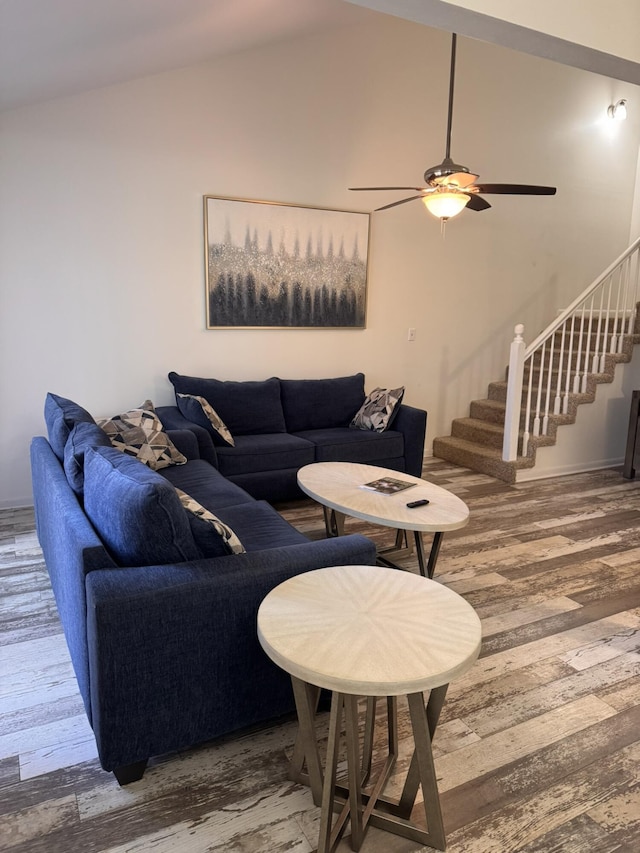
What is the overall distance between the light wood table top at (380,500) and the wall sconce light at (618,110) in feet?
17.3

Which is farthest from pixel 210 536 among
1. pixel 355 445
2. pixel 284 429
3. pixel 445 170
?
pixel 284 429

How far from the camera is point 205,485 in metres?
3.24

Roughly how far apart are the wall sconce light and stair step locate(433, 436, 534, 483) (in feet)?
12.6

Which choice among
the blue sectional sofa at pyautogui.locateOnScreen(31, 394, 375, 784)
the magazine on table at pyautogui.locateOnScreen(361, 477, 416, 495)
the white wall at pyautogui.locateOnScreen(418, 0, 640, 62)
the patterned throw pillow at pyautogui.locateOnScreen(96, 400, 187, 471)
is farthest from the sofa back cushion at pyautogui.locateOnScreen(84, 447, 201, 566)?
the white wall at pyautogui.locateOnScreen(418, 0, 640, 62)

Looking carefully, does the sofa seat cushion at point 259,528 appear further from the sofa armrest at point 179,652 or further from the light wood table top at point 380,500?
the sofa armrest at point 179,652

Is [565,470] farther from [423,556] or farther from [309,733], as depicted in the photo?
[309,733]

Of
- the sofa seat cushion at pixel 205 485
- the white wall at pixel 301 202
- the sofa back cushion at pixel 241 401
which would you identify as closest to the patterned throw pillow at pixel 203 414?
the sofa back cushion at pixel 241 401

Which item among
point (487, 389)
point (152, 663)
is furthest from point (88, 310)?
point (487, 389)

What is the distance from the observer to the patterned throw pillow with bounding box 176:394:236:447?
4036 mm

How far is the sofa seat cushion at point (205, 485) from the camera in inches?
118

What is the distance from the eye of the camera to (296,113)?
181 inches

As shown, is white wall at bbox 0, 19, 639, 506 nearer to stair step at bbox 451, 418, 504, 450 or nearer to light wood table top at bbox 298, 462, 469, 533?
stair step at bbox 451, 418, 504, 450

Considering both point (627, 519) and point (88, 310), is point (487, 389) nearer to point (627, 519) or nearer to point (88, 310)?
point (627, 519)

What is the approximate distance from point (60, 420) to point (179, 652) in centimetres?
150
